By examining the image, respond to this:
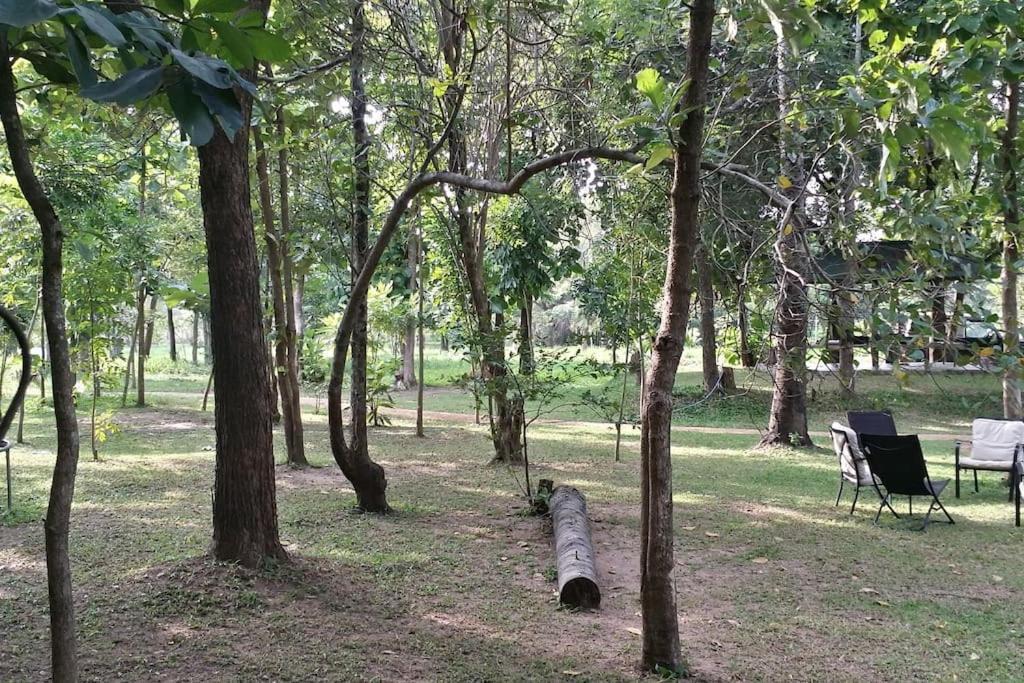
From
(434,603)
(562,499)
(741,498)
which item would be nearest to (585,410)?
(741,498)

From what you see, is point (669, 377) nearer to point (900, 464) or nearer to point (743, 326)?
point (743, 326)

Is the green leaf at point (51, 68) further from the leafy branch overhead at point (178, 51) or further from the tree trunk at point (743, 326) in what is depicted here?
the tree trunk at point (743, 326)

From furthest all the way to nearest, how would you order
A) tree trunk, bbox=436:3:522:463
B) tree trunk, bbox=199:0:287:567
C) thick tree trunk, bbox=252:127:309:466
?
thick tree trunk, bbox=252:127:309:466, tree trunk, bbox=436:3:522:463, tree trunk, bbox=199:0:287:567

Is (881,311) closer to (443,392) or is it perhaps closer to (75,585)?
(75,585)

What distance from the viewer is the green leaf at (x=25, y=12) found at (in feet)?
4.69

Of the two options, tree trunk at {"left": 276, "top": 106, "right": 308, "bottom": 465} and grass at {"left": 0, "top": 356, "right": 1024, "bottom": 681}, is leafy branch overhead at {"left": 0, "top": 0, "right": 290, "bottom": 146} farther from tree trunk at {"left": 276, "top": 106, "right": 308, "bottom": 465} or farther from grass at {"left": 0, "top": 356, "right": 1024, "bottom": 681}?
tree trunk at {"left": 276, "top": 106, "right": 308, "bottom": 465}

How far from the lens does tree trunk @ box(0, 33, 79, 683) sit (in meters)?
2.62

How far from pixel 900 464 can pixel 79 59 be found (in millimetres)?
7697

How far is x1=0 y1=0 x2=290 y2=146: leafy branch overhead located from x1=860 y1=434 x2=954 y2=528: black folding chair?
7.23 metres

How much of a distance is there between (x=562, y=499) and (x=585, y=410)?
11280 mm

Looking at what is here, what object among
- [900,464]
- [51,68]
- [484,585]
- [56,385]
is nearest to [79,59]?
[51,68]

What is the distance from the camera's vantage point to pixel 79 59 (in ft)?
5.25

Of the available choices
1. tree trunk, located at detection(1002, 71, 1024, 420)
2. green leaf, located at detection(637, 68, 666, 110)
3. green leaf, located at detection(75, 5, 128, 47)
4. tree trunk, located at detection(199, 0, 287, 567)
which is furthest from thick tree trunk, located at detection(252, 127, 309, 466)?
green leaf, located at detection(75, 5, 128, 47)

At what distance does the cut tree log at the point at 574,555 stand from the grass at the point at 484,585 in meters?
0.13
